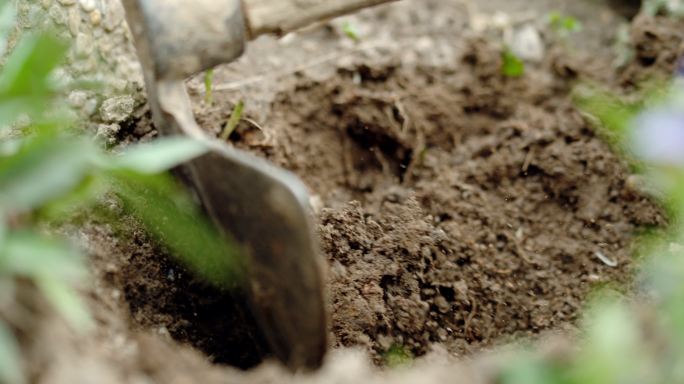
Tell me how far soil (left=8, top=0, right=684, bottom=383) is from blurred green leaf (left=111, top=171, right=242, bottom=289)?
0.14 feet

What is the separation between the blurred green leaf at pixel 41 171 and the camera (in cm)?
120

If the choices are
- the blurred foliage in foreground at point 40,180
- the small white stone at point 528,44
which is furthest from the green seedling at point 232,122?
the small white stone at point 528,44

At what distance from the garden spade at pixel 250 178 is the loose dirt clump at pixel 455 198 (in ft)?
1.15

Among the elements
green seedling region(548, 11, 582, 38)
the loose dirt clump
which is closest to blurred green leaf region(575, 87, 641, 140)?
the loose dirt clump

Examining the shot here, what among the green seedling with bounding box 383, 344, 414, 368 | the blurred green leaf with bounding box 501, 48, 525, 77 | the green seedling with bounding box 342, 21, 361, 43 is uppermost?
the green seedling with bounding box 342, 21, 361, 43

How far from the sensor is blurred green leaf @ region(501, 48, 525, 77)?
8.46 ft

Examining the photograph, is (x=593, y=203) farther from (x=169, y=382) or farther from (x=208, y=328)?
(x=169, y=382)

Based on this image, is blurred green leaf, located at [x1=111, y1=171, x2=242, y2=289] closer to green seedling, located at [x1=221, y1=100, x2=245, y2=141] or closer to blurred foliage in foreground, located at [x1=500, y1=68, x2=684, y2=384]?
green seedling, located at [x1=221, y1=100, x2=245, y2=141]

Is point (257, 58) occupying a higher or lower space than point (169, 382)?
lower

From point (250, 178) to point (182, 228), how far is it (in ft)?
0.95

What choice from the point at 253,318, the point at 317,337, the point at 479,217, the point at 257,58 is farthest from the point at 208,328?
the point at 257,58

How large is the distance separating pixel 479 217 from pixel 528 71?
27.5 inches

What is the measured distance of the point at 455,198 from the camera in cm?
214

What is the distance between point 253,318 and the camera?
5.15ft
